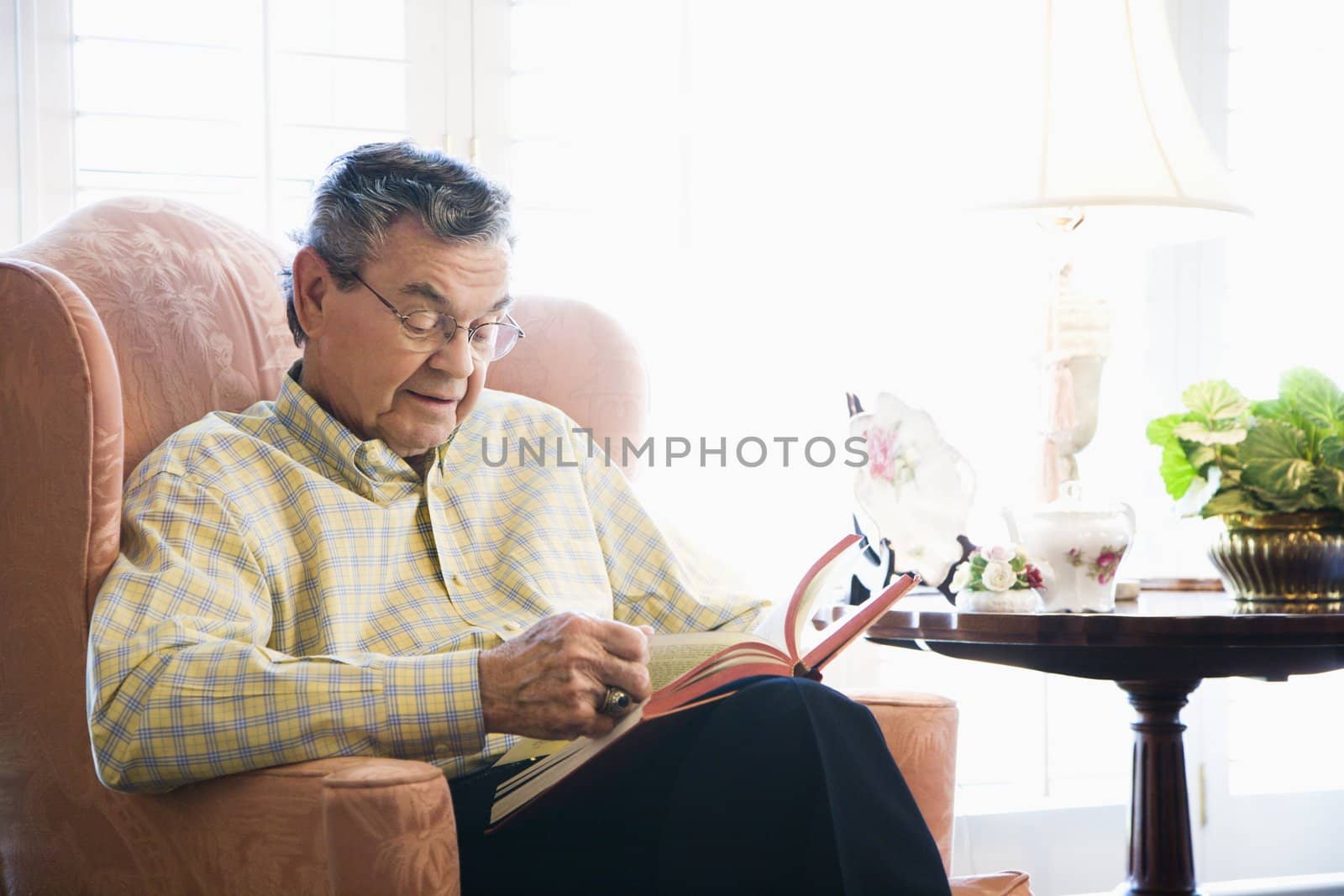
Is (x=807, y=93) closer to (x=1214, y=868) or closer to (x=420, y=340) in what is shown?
(x=420, y=340)

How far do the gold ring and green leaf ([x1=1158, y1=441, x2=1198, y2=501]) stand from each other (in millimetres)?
795

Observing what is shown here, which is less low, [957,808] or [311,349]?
[311,349]

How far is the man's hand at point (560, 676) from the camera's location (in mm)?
1020

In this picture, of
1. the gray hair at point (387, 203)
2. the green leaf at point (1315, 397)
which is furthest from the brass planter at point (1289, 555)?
the gray hair at point (387, 203)

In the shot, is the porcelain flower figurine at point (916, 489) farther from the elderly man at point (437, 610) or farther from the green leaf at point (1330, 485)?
the green leaf at point (1330, 485)

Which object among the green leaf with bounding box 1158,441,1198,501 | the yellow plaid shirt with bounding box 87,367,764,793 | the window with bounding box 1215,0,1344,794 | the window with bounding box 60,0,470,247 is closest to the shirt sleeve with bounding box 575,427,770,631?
the yellow plaid shirt with bounding box 87,367,764,793

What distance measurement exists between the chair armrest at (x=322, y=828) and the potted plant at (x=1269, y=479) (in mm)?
1000

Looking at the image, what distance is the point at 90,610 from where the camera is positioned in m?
1.08

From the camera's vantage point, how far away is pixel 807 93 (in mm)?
2205

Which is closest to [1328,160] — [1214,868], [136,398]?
[1214,868]

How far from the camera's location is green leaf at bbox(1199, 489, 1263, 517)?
148 centimetres

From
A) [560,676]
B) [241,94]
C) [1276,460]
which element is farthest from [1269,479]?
[241,94]

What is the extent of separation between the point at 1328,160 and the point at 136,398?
214 centimetres

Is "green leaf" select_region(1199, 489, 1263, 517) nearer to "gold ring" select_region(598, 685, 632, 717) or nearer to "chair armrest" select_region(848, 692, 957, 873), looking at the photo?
"chair armrest" select_region(848, 692, 957, 873)
